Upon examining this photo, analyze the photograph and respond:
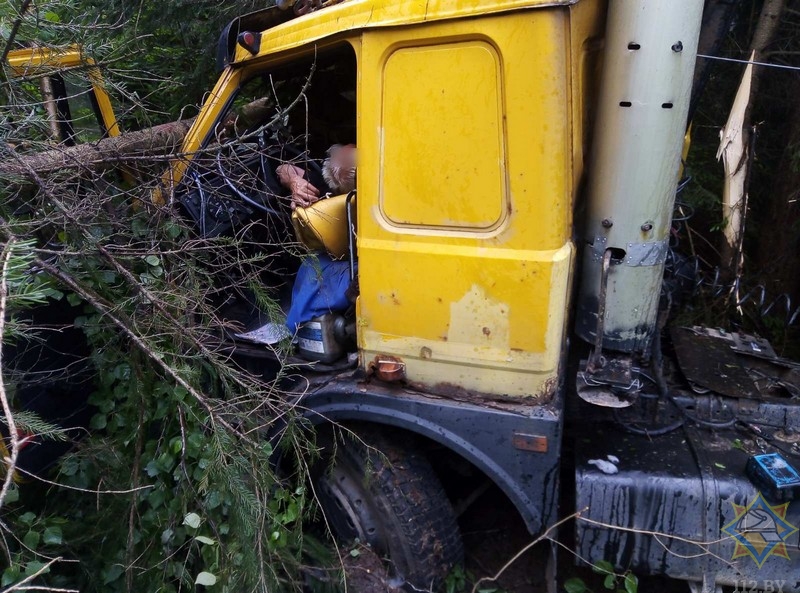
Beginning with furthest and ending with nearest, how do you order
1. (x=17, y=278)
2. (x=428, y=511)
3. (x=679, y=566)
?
(x=428, y=511)
(x=679, y=566)
(x=17, y=278)

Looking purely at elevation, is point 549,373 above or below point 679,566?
above

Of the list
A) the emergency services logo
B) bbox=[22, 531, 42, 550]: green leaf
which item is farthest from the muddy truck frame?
bbox=[22, 531, 42, 550]: green leaf

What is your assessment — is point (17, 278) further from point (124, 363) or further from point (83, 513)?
point (83, 513)

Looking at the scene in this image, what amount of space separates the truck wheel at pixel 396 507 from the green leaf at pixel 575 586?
43cm

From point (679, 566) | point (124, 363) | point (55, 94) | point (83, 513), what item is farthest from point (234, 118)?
point (679, 566)

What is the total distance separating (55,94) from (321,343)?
2.10 metres

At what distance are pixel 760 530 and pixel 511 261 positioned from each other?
1.15 metres

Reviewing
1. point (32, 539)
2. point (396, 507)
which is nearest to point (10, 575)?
point (32, 539)

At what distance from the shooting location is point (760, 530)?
73.1 inches

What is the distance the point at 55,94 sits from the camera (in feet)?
10.2

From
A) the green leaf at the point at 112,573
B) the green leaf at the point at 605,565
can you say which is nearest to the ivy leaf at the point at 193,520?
the green leaf at the point at 112,573

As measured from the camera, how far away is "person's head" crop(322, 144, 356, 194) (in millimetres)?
2516

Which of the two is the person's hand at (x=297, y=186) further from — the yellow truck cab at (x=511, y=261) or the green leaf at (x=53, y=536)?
the green leaf at (x=53, y=536)

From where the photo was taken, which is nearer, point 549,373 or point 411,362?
point 549,373
